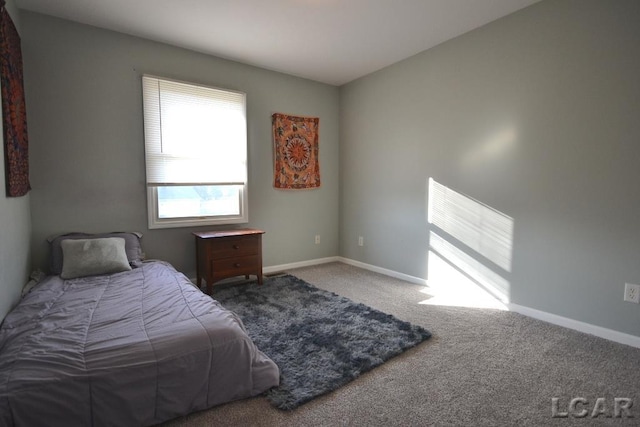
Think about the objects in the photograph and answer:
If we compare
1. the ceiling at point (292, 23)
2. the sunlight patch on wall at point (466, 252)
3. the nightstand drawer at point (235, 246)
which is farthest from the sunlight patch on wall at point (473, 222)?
the nightstand drawer at point (235, 246)

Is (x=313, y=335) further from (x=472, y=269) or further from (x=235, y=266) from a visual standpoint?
(x=472, y=269)

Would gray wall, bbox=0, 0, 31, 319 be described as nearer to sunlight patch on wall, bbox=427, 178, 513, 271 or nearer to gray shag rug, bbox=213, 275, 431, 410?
gray shag rug, bbox=213, 275, 431, 410

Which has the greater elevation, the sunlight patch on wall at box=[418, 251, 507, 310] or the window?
the window

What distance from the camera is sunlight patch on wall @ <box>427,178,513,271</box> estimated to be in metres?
2.69

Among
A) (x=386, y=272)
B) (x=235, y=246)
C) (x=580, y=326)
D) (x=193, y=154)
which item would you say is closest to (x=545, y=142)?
(x=580, y=326)

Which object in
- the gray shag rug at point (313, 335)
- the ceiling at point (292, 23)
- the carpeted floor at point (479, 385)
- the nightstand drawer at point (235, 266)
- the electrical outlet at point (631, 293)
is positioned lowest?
the carpeted floor at point (479, 385)

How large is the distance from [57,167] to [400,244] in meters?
3.47

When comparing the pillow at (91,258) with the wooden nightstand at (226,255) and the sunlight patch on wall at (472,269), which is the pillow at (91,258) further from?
the sunlight patch on wall at (472,269)

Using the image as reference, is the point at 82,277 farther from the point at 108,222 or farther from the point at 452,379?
the point at 452,379

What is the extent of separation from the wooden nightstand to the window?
0.32 meters

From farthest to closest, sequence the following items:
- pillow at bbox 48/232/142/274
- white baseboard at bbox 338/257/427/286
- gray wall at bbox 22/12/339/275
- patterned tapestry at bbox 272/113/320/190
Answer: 1. patterned tapestry at bbox 272/113/320/190
2. white baseboard at bbox 338/257/427/286
3. gray wall at bbox 22/12/339/275
4. pillow at bbox 48/232/142/274

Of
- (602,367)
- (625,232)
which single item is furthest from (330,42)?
(602,367)

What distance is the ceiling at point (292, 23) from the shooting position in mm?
2432

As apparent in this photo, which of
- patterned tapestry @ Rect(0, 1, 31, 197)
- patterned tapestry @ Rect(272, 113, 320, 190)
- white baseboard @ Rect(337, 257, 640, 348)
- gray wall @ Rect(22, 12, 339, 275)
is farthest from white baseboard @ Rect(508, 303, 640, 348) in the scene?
patterned tapestry @ Rect(0, 1, 31, 197)
